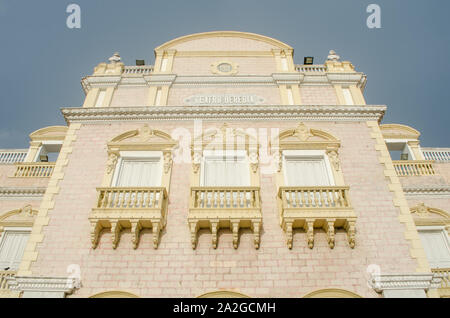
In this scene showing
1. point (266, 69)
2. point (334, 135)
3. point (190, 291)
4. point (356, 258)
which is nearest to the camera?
point (190, 291)

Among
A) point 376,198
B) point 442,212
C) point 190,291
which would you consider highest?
point 442,212

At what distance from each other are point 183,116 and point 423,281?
10938 mm

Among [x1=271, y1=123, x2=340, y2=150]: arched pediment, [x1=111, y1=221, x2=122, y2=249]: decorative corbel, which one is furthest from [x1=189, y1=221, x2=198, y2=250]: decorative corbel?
[x1=271, y1=123, x2=340, y2=150]: arched pediment

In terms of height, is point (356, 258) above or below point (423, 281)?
above

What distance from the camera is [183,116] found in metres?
15.1

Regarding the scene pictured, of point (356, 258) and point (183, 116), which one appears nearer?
point (356, 258)

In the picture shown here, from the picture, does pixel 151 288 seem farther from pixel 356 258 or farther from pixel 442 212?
pixel 442 212

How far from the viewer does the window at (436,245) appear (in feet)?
45.6

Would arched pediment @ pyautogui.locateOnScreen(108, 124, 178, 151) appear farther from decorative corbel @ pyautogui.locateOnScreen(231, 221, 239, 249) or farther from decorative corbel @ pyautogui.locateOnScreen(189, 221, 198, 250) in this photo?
decorative corbel @ pyautogui.locateOnScreen(231, 221, 239, 249)

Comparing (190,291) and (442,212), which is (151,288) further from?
(442,212)

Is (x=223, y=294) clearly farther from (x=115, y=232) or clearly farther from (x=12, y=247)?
(x=12, y=247)

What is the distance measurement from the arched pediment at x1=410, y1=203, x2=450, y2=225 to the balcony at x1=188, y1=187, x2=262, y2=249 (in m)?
8.09
